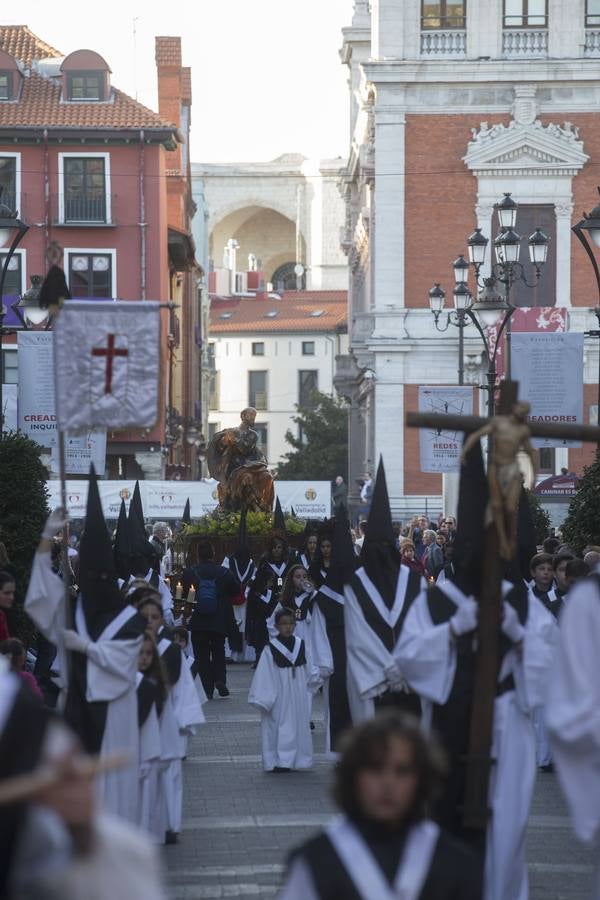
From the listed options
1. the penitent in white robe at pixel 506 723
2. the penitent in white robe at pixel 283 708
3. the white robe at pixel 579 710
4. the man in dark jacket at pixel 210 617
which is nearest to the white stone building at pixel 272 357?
the man in dark jacket at pixel 210 617

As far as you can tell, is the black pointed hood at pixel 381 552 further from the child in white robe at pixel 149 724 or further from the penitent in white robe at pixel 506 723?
the penitent in white robe at pixel 506 723

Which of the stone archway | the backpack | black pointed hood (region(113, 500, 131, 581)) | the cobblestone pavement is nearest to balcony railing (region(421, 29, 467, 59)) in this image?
black pointed hood (region(113, 500, 131, 581))

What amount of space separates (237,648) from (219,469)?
9.27m

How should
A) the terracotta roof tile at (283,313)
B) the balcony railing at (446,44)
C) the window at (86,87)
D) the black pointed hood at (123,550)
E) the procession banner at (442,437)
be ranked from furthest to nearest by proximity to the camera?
1. the terracotta roof tile at (283,313)
2. the window at (86,87)
3. the balcony railing at (446,44)
4. the procession banner at (442,437)
5. the black pointed hood at (123,550)

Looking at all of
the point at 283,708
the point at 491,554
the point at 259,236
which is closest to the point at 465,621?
the point at 491,554

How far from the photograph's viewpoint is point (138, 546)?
21.5m

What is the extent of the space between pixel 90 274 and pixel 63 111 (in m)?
4.86

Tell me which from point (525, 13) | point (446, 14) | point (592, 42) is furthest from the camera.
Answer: point (446, 14)

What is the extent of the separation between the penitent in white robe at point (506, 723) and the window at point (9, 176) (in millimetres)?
47993

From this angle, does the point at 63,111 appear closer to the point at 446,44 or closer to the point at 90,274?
the point at 90,274

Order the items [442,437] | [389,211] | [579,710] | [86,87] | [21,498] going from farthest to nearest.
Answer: [86,87]
[389,211]
[442,437]
[21,498]
[579,710]

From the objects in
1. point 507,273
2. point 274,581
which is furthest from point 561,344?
point 274,581

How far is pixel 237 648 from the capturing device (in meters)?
24.7

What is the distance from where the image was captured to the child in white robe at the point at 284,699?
15586 mm
